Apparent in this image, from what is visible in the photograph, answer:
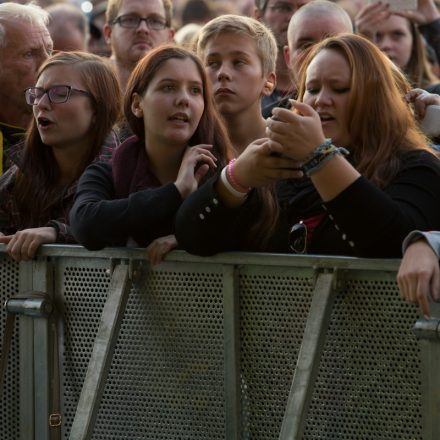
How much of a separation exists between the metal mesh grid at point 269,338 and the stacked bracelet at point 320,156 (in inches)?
13.1

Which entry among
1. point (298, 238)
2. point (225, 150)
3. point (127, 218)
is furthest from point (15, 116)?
point (298, 238)

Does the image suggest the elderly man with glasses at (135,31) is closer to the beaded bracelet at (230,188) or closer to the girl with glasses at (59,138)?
the girl with glasses at (59,138)

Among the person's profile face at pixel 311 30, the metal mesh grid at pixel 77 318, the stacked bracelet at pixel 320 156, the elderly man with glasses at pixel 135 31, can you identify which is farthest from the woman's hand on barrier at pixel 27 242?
the elderly man with glasses at pixel 135 31

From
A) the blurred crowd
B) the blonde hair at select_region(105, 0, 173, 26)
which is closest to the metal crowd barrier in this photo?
the blurred crowd

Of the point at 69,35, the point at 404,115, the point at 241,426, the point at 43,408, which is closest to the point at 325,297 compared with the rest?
the point at 241,426

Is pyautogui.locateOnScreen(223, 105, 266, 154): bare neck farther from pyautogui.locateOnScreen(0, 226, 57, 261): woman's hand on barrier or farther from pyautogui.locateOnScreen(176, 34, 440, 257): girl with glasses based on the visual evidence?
pyautogui.locateOnScreen(0, 226, 57, 261): woman's hand on barrier

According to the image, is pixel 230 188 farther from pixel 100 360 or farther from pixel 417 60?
pixel 417 60

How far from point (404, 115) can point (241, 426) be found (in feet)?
3.93

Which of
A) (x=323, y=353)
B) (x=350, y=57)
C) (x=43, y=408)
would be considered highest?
(x=350, y=57)

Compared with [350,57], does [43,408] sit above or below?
below

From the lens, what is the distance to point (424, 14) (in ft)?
22.5

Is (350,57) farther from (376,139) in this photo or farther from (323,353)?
(323,353)

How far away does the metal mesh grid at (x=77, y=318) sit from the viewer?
412 centimetres

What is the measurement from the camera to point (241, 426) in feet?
12.3
